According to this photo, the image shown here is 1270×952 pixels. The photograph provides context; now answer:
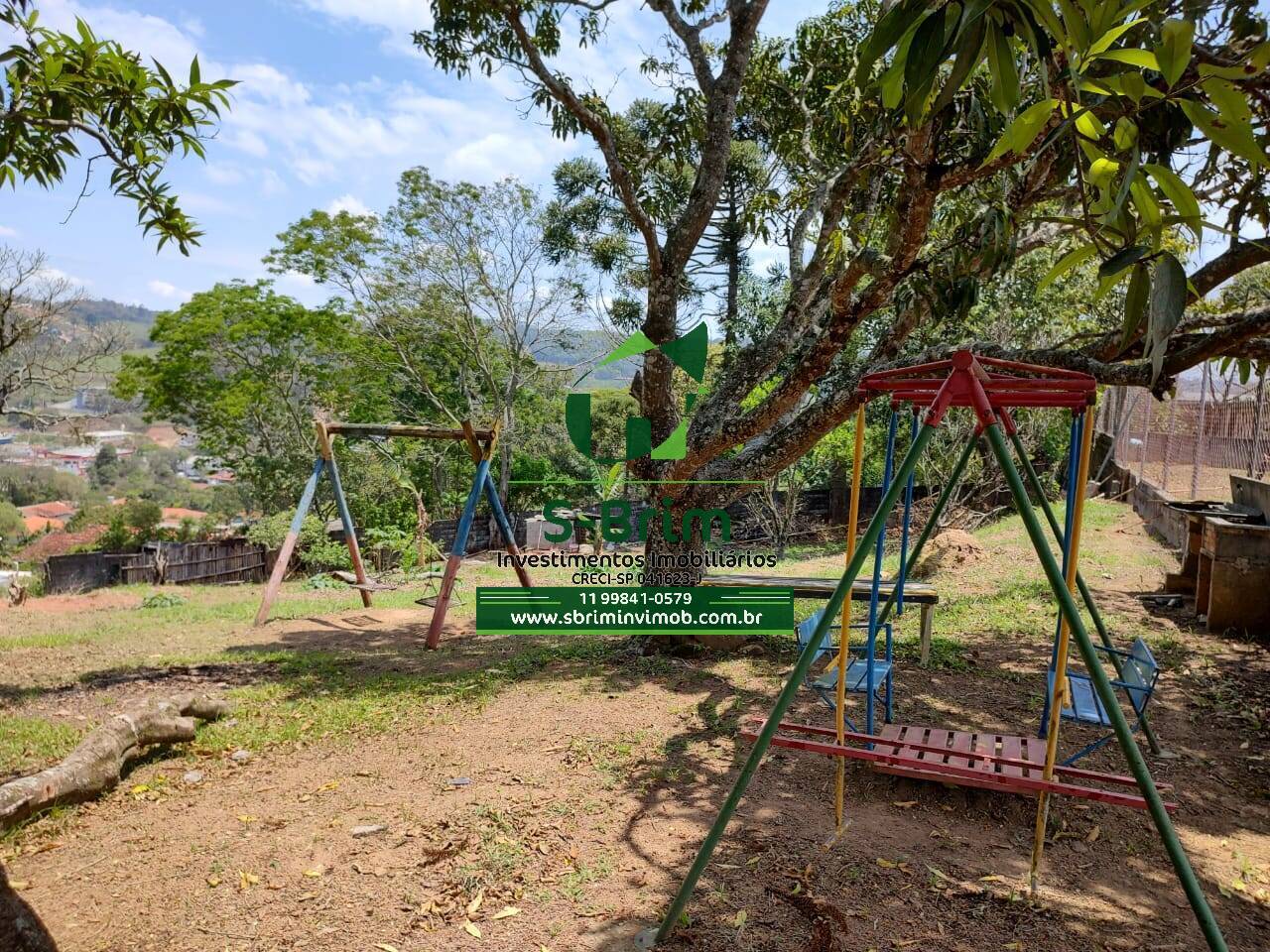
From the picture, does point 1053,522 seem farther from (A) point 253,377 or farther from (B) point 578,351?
(A) point 253,377

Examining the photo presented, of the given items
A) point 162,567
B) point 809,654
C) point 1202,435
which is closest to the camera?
point 809,654

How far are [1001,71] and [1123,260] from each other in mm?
334

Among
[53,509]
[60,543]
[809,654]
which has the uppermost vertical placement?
[809,654]

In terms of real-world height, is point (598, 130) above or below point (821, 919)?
above

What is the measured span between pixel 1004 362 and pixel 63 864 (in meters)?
4.12

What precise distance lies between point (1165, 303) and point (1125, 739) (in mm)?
1498

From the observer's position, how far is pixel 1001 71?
1.06 m

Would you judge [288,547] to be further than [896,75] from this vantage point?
Yes

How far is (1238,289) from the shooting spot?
30.4 feet

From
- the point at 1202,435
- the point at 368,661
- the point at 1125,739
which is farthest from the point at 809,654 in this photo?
the point at 1202,435

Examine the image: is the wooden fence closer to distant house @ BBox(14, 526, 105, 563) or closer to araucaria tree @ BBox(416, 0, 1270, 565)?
distant house @ BBox(14, 526, 105, 563)

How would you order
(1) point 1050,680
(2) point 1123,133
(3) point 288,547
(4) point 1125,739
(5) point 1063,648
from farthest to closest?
(3) point 288,547, (1) point 1050,680, (5) point 1063,648, (4) point 1125,739, (2) point 1123,133

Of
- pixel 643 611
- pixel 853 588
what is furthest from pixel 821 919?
pixel 643 611

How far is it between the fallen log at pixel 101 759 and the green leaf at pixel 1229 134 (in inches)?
174
